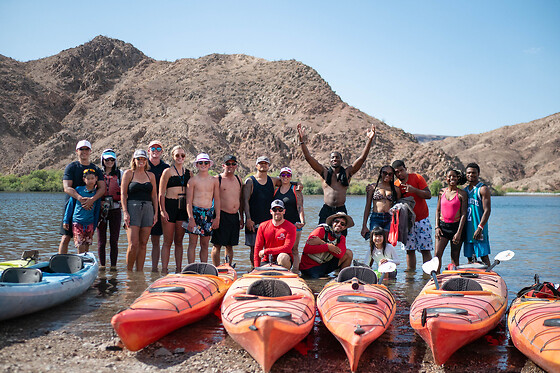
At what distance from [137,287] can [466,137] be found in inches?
5979

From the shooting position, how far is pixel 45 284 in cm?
621

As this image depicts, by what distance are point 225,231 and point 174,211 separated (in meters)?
0.89

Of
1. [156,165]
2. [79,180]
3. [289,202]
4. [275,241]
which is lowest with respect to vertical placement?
[275,241]

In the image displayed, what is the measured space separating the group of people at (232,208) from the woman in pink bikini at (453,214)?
2 cm

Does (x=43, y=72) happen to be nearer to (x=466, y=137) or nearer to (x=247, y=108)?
(x=247, y=108)

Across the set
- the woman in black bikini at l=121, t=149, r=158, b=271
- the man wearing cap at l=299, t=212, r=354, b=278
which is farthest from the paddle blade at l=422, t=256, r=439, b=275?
the woman in black bikini at l=121, t=149, r=158, b=271

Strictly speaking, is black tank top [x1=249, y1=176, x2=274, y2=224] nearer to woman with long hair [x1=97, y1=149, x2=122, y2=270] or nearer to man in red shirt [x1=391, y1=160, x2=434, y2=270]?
man in red shirt [x1=391, y1=160, x2=434, y2=270]

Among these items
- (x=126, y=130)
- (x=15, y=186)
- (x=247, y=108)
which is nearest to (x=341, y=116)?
(x=247, y=108)

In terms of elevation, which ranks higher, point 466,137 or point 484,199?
point 466,137

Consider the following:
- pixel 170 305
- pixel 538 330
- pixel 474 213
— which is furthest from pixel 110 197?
pixel 538 330

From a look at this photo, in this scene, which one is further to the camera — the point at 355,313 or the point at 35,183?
the point at 35,183

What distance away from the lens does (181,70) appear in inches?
3524

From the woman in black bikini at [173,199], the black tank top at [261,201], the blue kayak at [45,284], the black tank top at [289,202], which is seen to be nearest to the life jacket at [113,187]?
the woman in black bikini at [173,199]

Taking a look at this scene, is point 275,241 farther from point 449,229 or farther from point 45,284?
point 45,284
